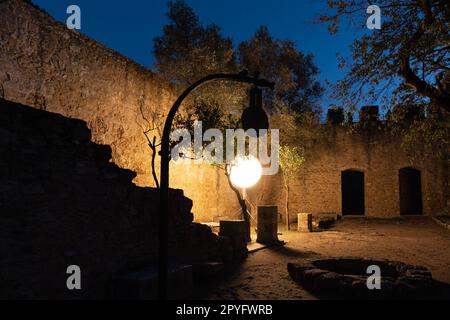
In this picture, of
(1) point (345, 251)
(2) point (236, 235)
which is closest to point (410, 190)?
(1) point (345, 251)

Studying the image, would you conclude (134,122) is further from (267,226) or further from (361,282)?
(361,282)

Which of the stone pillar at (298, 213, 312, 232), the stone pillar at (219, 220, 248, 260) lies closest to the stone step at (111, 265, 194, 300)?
the stone pillar at (219, 220, 248, 260)

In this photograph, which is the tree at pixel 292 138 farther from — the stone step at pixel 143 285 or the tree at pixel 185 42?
the stone step at pixel 143 285

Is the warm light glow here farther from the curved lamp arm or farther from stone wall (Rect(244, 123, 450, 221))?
the curved lamp arm

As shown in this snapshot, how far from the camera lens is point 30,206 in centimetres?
381

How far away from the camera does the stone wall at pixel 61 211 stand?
3648 mm

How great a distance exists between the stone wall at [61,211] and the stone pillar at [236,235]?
113 inches

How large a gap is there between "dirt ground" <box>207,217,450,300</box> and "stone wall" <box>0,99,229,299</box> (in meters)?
1.50

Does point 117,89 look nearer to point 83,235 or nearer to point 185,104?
point 185,104

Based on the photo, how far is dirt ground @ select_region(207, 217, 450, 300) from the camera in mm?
5523

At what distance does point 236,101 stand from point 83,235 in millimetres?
9526

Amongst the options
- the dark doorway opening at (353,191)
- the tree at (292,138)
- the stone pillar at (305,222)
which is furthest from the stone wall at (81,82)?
the dark doorway opening at (353,191)

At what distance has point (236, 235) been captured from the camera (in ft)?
26.5
